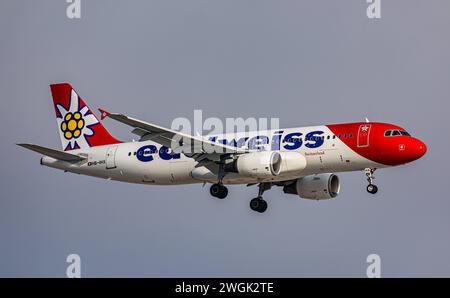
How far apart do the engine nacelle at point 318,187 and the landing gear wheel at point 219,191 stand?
20.0 ft

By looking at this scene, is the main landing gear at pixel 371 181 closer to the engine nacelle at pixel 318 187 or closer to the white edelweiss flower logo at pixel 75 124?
the engine nacelle at pixel 318 187

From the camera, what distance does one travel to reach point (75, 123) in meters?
68.5

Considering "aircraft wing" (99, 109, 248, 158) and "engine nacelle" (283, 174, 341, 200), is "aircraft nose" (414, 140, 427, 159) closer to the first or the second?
"engine nacelle" (283, 174, 341, 200)

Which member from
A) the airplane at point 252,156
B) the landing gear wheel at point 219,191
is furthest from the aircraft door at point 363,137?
the landing gear wheel at point 219,191

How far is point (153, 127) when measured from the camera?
55.7 metres

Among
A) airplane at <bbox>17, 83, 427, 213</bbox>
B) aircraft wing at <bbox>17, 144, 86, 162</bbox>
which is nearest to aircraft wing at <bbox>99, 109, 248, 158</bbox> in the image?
airplane at <bbox>17, 83, 427, 213</bbox>

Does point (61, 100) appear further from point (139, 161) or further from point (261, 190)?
point (261, 190)

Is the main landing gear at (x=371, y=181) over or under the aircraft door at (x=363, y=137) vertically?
under

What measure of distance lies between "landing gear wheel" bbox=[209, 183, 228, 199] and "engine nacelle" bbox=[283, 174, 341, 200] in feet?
20.0

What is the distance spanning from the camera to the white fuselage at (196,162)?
188 feet
